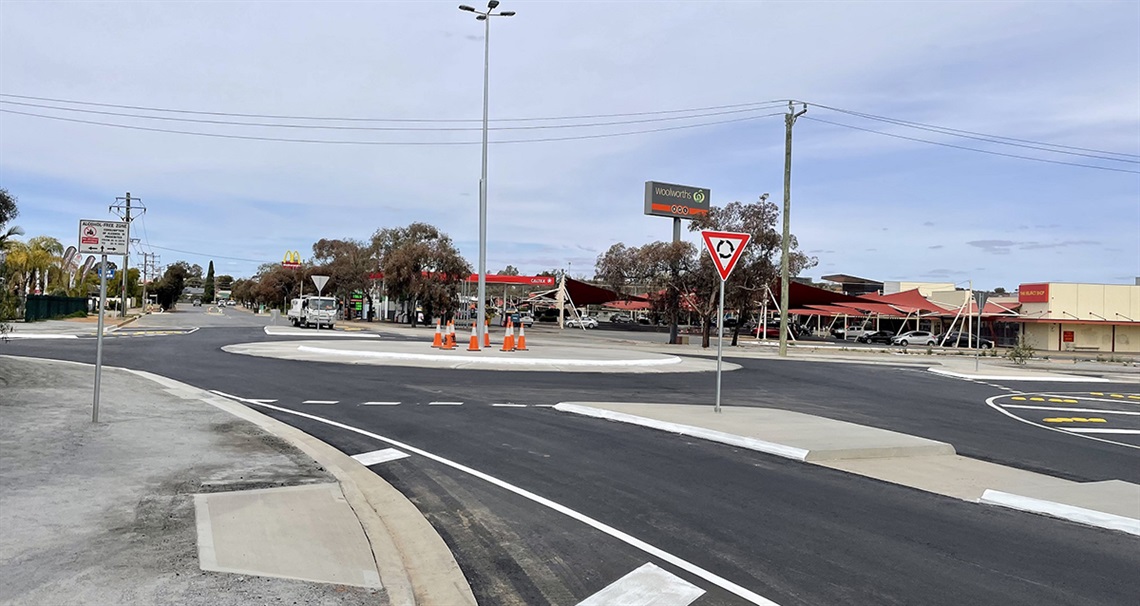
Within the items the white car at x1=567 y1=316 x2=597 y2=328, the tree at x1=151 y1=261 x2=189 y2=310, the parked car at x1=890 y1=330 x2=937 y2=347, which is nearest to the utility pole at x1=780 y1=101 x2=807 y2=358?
the parked car at x1=890 y1=330 x2=937 y2=347

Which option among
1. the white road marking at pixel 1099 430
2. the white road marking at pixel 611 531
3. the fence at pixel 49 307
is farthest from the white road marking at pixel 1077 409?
the fence at pixel 49 307

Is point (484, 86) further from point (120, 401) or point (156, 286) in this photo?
point (156, 286)

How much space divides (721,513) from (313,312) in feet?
166

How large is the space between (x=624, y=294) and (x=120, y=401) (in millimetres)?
36422

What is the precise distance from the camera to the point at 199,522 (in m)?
6.34

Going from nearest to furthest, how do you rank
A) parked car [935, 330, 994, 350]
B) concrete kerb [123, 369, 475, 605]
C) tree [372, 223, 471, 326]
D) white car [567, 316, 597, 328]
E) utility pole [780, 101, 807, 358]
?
concrete kerb [123, 369, 475, 605], utility pole [780, 101, 807, 358], tree [372, 223, 471, 326], parked car [935, 330, 994, 350], white car [567, 316, 597, 328]

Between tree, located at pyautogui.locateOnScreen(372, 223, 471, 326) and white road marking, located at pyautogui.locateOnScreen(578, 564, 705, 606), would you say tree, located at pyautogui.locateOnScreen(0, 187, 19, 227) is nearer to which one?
white road marking, located at pyautogui.locateOnScreen(578, 564, 705, 606)

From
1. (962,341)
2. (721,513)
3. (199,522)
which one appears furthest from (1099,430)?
(962,341)

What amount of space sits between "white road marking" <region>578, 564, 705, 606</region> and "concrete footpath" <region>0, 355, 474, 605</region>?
0.90 meters

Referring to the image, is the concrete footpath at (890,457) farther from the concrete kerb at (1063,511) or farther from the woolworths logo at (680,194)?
the woolworths logo at (680,194)

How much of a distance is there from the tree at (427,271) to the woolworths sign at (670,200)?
50.5 feet

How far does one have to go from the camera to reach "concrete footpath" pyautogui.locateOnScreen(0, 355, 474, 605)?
16.5ft

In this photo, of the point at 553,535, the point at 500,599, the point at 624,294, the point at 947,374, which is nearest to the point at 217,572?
the point at 500,599

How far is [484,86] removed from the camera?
26.9 metres
